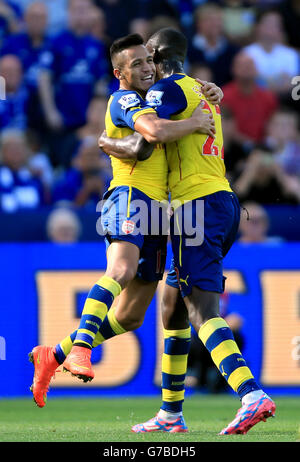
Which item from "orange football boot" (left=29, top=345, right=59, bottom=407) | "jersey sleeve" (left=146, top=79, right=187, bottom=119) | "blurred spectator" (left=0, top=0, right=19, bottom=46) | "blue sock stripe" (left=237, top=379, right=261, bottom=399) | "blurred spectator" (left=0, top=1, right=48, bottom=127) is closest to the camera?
"blue sock stripe" (left=237, top=379, right=261, bottom=399)

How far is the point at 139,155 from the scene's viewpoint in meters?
5.70

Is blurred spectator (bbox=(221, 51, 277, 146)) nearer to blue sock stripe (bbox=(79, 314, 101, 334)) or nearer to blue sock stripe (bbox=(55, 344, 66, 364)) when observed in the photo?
blue sock stripe (bbox=(55, 344, 66, 364))

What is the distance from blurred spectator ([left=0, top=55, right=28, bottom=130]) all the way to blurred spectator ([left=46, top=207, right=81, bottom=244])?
96.2 inches

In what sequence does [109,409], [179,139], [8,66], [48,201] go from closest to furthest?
[179,139]
[109,409]
[48,201]
[8,66]

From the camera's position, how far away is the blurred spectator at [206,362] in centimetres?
906

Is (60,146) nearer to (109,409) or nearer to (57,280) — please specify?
(57,280)

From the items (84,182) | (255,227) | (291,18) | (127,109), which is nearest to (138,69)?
(127,109)

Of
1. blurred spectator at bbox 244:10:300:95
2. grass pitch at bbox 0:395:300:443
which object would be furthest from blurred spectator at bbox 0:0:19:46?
grass pitch at bbox 0:395:300:443

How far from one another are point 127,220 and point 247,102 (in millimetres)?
6850

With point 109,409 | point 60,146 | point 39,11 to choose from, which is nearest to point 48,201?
point 60,146

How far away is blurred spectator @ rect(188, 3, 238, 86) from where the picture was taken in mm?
12516

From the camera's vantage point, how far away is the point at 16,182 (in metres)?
10.6

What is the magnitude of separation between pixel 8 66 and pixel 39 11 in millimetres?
884

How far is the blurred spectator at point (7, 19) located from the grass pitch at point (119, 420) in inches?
212
